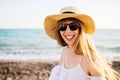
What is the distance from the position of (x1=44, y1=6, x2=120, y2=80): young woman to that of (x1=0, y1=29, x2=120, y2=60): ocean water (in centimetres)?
1293

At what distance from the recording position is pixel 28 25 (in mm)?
28016

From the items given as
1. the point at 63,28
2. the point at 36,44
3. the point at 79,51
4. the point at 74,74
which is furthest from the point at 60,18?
the point at 36,44

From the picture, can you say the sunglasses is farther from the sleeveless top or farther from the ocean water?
the ocean water

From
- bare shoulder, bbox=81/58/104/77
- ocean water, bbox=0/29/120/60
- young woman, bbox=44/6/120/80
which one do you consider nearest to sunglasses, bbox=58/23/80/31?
young woman, bbox=44/6/120/80

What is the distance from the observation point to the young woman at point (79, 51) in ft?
8.25

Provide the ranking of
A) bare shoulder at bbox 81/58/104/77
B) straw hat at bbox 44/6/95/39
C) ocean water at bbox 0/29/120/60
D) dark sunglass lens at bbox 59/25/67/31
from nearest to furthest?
bare shoulder at bbox 81/58/104/77 → straw hat at bbox 44/6/95/39 → dark sunglass lens at bbox 59/25/67/31 → ocean water at bbox 0/29/120/60

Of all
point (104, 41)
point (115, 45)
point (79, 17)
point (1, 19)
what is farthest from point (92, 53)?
point (1, 19)

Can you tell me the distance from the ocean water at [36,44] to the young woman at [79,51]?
509 inches

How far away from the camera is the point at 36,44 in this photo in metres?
20.4

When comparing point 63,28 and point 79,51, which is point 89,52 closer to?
point 79,51

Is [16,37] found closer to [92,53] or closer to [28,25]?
[28,25]

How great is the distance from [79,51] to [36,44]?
17855 mm

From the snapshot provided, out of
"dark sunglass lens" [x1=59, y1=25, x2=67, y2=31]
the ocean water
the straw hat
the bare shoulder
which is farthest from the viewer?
the ocean water

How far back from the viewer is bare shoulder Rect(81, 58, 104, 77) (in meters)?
2.48
